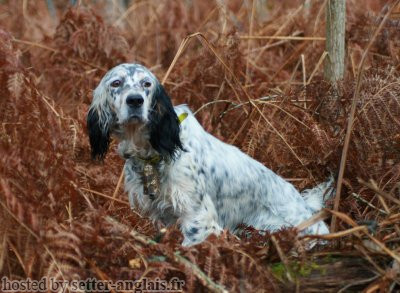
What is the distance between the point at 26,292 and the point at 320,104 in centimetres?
299

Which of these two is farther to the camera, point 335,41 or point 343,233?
point 335,41

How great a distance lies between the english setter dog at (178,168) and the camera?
4.74 m

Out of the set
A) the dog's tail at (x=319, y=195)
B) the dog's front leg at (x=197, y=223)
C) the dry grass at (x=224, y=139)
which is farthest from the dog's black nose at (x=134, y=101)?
the dog's tail at (x=319, y=195)

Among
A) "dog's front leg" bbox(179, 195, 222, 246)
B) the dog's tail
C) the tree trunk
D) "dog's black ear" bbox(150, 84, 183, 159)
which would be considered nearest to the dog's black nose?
"dog's black ear" bbox(150, 84, 183, 159)

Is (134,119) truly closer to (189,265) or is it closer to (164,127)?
(164,127)

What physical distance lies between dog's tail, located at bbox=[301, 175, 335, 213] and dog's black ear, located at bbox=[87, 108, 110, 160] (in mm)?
1563

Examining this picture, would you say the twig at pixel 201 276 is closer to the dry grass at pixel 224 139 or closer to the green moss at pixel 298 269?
the dry grass at pixel 224 139

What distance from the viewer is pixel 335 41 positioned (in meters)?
6.43

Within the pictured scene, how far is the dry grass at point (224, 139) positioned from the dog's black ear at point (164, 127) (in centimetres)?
57

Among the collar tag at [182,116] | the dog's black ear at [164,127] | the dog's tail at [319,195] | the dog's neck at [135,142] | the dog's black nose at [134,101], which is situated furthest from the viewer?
the dog's tail at [319,195]

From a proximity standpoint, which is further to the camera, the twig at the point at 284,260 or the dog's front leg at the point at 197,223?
the dog's front leg at the point at 197,223

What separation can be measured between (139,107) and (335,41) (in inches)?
99.5

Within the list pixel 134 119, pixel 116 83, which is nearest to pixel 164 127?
pixel 134 119

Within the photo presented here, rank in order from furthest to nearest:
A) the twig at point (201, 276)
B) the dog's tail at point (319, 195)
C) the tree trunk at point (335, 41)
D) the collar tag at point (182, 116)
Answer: the tree trunk at point (335, 41) < the dog's tail at point (319, 195) < the collar tag at point (182, 116) < the twig at point (201, 276)
